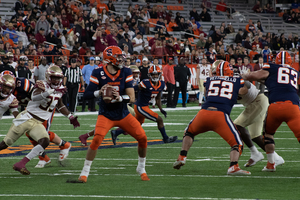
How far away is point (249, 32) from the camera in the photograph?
2777cm

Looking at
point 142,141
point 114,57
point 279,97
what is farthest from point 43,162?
point 279,97

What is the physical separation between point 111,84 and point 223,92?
1.54 metres

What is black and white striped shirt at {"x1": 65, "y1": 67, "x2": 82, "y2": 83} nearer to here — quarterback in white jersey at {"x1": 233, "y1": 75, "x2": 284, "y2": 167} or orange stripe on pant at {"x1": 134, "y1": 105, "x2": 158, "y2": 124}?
orange stripe on pant at {"x1": 134, "y1": 105, "x2": 158, "y2": 124}

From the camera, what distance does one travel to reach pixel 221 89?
6.87 m

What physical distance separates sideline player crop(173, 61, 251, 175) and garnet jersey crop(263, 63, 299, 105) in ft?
1.26

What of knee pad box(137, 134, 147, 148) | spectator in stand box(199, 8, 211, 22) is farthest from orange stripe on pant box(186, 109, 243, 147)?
spectator in stand box(199, 8, 211, 22)

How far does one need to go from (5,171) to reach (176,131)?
5.75 m

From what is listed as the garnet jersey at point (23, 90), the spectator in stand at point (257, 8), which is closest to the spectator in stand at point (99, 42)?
the garnet jersey at point (23, 90)

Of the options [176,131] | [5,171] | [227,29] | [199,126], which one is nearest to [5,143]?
[5,171]

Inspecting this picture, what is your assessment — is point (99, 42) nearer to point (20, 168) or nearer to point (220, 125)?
point (20, 168)

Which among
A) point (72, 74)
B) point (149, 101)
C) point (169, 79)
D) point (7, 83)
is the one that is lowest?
point (169, 79)

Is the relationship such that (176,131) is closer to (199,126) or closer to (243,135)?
(243,135)

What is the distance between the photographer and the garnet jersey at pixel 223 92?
679 centimetres

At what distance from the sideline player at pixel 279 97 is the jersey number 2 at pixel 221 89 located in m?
0.32
